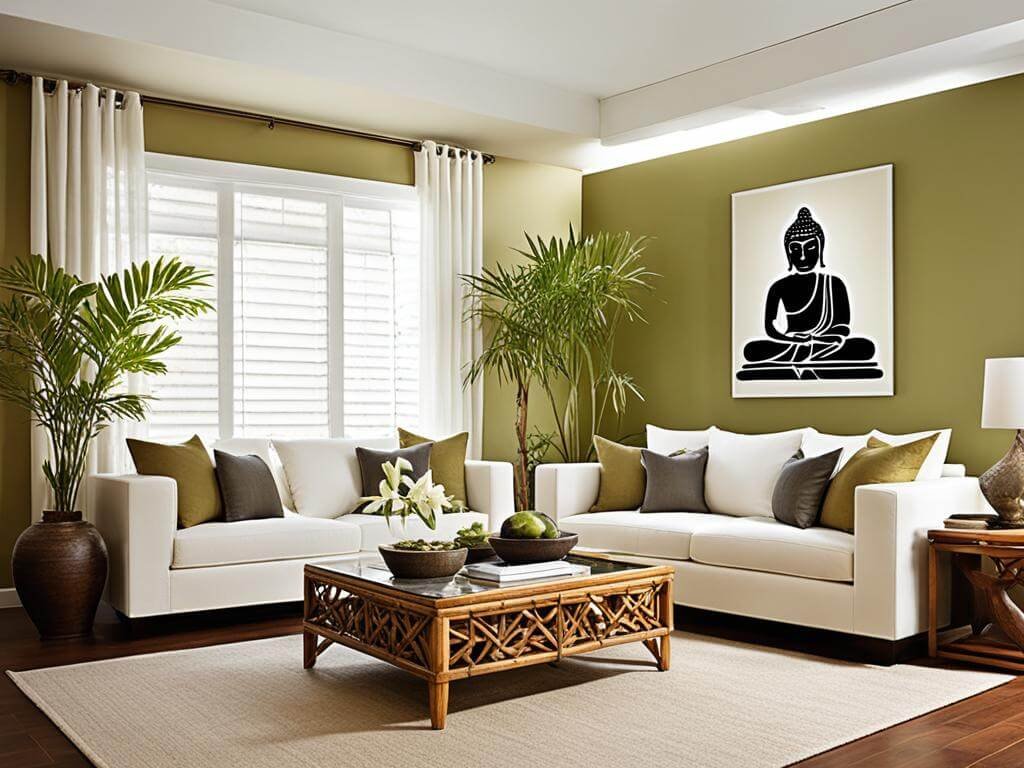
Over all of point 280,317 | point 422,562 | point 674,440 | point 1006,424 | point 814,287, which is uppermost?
point 814,287

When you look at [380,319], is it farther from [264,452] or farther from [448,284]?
[264,452]

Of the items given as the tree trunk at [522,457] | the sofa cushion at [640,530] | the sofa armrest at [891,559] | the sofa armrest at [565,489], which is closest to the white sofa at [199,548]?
the sofa armrest at [565,489]

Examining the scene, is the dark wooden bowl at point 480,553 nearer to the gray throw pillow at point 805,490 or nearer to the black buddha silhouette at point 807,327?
the gray throw pillow at point 805,490

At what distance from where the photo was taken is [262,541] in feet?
16.3

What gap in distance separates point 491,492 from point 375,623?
2.19 m

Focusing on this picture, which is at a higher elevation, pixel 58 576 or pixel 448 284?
pixel 448 284

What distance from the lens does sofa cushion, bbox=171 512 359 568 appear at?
476 centimetres

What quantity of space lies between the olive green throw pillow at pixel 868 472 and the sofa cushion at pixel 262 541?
2337 mm

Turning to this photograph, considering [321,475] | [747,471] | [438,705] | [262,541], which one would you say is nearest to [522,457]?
[321,475]

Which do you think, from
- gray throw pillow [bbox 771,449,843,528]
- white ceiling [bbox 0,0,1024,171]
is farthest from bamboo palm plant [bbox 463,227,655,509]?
gray throw pillow [bbox 771,449,843,528]

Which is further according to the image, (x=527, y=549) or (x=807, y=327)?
(x=807, y=327)

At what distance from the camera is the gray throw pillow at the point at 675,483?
5.54m

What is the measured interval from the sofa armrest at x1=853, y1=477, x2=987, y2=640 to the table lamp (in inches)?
11.5

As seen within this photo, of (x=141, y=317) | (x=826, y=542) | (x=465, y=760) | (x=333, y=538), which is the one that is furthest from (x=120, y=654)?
(x=826, y=542)
